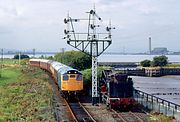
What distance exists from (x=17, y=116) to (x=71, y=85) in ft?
38.6

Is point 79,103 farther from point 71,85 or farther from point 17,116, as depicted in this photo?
point 17,116

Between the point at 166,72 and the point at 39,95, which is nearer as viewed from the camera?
the point at 39,95

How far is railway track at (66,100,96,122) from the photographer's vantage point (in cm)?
2817

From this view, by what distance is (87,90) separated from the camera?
149 ft

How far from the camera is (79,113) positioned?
3161 centimetres

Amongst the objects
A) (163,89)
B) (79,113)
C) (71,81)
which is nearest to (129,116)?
(79,113)

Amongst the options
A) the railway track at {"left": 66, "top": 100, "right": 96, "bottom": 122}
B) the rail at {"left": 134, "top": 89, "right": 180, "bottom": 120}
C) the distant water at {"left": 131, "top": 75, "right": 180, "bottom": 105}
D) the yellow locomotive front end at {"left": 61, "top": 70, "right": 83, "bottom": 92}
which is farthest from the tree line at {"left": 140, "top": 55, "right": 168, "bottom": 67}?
the railway track at {"left": 66, "top": 100, "right": 96, "bottom": 122}

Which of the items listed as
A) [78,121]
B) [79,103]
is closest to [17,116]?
[78,121]

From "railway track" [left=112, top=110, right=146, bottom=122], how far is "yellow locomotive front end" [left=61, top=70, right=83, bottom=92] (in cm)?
787

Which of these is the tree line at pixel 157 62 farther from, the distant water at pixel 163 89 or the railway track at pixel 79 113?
the railway track at pixel 79 113

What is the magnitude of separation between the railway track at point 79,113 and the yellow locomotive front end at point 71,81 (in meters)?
1.49

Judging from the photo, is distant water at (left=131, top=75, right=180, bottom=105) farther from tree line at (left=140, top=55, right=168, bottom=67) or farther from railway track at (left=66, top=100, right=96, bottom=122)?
tree line at (left=140, top=55, right=168, bottom=67)

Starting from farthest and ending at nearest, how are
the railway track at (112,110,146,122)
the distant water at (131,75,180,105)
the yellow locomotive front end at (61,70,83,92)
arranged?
the distant water at (131,75,180,105)
the yellow locomotive front end at (61,70,83,92)
the railway track at (112,110,146,122)

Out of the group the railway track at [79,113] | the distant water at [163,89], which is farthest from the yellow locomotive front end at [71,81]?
the distant water at [163,89]
